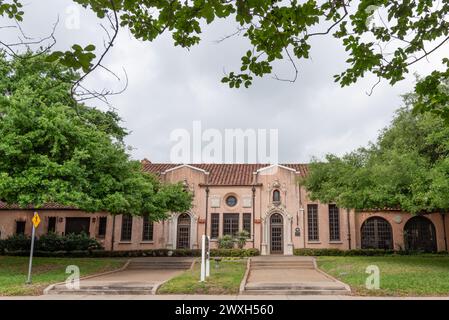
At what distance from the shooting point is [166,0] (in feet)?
13.8

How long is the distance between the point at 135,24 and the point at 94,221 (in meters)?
27.0

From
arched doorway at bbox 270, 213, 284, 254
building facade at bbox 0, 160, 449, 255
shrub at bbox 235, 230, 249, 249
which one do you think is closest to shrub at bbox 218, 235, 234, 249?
shrub at bbox 235, 230, 249, 249

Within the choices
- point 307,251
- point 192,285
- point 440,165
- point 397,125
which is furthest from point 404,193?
point 307,251

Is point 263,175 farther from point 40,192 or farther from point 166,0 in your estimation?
point 166,0

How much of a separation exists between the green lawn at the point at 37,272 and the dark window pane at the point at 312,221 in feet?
45.1

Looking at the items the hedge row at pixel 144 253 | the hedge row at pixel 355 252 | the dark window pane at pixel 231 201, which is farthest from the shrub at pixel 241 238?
the hedge row at pixel 355 252

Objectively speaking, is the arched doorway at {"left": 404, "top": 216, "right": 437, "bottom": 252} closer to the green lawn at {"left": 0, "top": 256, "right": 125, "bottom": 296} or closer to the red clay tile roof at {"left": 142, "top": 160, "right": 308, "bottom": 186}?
the red clay tile roof at {"left": 142, "top": 160, "right": 308, "bottom": 186}

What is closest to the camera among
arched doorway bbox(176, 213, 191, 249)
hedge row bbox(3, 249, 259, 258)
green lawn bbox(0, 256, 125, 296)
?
green lawn bbox(0, 256, 125, 296)

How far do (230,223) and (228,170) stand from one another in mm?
4567

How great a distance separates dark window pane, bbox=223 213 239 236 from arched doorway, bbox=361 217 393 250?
921 cm

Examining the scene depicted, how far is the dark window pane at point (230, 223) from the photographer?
29.2 meters

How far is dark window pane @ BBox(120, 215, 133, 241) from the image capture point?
96.7 feet

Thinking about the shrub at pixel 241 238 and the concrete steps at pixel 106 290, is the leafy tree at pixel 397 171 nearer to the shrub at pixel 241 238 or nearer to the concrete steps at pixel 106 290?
the shrub at pixel 241 238

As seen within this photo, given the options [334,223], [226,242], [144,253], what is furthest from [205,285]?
[334,223]
